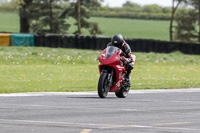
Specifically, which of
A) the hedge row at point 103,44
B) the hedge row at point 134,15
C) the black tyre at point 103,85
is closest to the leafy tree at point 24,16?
the hedge row at point 103,44

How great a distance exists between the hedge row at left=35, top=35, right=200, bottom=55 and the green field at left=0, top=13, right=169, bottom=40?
1437 inches

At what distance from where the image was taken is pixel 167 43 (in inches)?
1521

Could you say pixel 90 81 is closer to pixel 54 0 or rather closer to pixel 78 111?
pixel 78 111

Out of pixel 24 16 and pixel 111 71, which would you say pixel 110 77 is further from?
pixel 24 16

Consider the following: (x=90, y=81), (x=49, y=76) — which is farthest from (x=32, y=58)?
(x=90, y=81)

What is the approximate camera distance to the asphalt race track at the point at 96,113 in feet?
31.8

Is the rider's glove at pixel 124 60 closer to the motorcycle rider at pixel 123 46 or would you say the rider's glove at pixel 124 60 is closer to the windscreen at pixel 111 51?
the motorcycle rider at pixel 123 46

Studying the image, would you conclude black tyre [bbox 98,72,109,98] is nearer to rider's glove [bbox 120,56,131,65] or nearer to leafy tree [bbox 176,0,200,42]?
rider's glove [bbox 120,56,131,65]

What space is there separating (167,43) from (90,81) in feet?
60.8

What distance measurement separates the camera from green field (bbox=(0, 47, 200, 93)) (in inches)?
747

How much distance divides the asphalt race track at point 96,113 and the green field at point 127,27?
64201 millimetres

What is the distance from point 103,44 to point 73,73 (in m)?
16.5

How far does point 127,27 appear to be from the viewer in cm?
9350

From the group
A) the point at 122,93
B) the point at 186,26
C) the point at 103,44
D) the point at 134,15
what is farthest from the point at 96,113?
the point at 134,15
